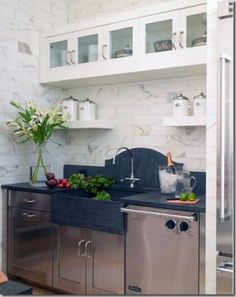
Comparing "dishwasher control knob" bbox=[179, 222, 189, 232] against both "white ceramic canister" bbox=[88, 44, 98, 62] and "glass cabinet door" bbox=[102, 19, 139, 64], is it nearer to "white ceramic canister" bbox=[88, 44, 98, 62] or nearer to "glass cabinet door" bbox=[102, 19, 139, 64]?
"glass cabinet door" bbox=[102, 19, 139, 64]

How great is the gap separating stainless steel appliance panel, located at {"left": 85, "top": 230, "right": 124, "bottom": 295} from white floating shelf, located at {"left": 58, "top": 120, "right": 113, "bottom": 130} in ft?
3.50

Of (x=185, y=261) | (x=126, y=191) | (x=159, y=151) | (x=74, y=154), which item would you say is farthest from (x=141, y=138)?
(x=185, y=261)

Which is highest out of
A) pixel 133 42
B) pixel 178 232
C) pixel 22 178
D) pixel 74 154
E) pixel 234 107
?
pixel 133 42

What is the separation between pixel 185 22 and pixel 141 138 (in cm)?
113

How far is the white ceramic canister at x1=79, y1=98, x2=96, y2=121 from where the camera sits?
3531mm

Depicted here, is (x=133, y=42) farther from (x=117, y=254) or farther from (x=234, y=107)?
(x=117, y=254)

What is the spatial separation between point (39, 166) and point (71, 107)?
678mm

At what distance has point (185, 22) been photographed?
2.70 meters

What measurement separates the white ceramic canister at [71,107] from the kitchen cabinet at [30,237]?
0.93 metres

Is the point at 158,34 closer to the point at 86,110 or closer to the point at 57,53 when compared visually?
the point at 86,110

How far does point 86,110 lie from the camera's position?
3.54 m

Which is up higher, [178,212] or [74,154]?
[74,154]

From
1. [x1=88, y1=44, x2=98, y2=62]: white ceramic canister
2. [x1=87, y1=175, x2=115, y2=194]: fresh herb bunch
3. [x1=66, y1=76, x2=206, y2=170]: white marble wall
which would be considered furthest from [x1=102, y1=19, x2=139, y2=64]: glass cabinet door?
[x1=87, y1=175, x2=115, y2=194]: fresh herb bunch

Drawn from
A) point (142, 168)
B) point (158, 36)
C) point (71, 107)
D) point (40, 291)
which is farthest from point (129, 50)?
point (40, 291)
